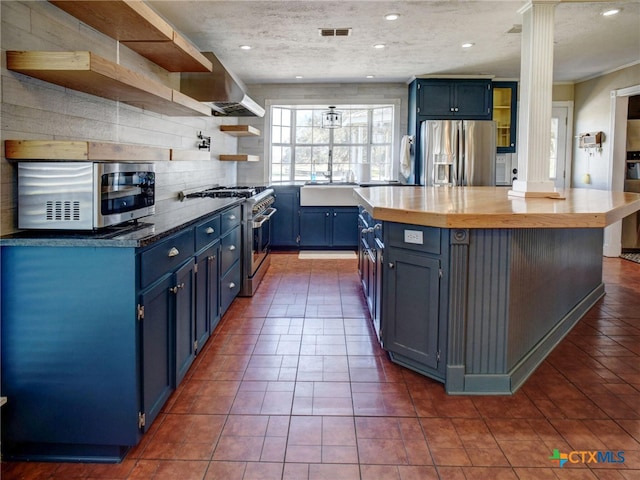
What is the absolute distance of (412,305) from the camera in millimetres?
2836

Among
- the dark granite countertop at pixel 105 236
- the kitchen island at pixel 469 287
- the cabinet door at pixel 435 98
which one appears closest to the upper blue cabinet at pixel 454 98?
the cabinet door at pixel 435 98

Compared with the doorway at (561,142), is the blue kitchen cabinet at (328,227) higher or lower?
lower

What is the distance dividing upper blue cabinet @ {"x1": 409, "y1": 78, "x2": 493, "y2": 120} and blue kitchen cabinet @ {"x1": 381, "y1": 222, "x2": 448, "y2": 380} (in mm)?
4421

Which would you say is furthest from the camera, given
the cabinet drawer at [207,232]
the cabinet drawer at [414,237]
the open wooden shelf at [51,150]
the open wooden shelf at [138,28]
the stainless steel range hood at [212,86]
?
the stainless steel range hood at [212,86]

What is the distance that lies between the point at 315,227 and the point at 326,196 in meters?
0.46

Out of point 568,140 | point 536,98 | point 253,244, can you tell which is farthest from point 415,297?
point 568,140

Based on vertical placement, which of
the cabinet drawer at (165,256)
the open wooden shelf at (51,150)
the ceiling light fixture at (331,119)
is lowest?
the cabinet drawer at (165,256)

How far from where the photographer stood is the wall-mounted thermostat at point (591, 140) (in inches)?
274

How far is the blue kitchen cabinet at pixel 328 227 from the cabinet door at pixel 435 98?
1677 millimetres

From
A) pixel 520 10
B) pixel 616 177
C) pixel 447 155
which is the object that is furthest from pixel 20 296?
pixel 616 177

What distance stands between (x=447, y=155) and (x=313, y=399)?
4.84 metres

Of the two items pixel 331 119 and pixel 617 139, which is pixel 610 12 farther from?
pixel 331 119

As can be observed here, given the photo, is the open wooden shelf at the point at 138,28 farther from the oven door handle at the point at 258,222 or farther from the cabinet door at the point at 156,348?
the oven door handle at the point at 258,222

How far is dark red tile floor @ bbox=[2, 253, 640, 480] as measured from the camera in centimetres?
200
